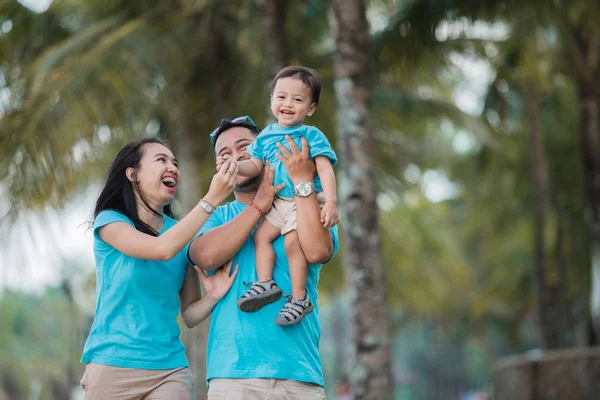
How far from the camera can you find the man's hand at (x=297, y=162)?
3.73 m

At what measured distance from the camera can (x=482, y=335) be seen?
35.7 meters

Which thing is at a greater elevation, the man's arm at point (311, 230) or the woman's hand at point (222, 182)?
the woman's hand at point (222, 182)

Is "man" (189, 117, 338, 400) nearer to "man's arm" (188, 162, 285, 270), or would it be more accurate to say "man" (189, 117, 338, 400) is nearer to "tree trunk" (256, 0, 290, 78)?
"man's arm" (188, 162, 285, 270)

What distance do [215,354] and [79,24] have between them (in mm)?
10816

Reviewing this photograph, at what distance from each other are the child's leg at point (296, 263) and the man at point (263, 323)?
0.04 m

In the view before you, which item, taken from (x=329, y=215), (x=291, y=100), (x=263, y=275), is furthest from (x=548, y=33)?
(x=263, y=275)

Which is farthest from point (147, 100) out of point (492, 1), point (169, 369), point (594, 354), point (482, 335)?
point (482, 335)

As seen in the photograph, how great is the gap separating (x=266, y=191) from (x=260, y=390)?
0.75m

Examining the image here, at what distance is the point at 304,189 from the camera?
145 inches

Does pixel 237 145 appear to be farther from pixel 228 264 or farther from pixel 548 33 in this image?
pixel 548 33

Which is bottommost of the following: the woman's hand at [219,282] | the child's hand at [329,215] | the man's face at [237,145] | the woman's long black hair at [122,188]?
the woman's hand at [219,282]

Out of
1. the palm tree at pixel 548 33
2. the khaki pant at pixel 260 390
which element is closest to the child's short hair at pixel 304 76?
the khaki pant at pixel 260 390

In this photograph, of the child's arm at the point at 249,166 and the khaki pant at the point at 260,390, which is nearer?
the khaki pant at the point at 260,390

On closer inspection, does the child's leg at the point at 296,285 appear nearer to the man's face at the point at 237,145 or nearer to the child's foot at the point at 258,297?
the child's foot at the point at 258,297
